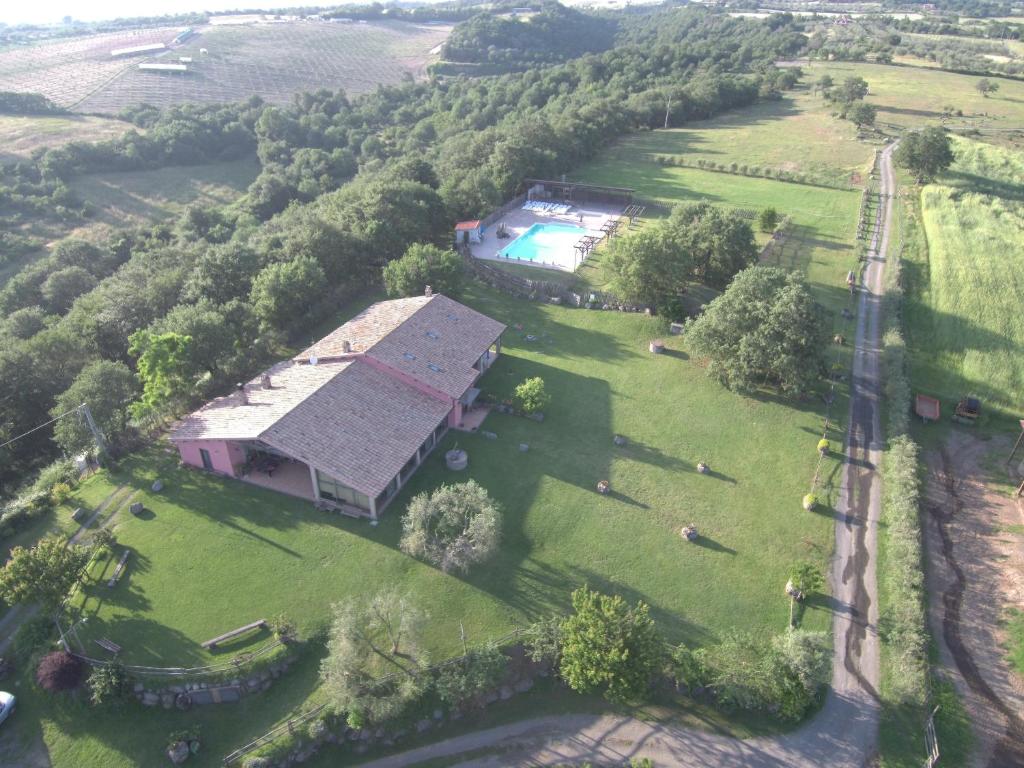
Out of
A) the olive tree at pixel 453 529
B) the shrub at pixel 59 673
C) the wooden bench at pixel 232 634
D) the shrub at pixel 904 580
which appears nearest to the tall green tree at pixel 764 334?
the shrub at pixel 904 580

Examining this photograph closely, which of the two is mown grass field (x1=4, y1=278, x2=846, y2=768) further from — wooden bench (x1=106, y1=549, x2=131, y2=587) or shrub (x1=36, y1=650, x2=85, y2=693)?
shrub (x1=36, y1=650, x2=85, y2=693)

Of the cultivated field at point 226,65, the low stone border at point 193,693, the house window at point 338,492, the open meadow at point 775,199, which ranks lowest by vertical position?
the low stone border at point 193,693

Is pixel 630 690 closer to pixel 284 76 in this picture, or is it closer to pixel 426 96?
pixel 426 96

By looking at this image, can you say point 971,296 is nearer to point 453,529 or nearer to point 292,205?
point 453,529

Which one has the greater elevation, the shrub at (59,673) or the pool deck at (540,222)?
the pool deck at (540,222)

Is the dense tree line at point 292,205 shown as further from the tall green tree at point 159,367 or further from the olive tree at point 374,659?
the olive tree at point 374,659
